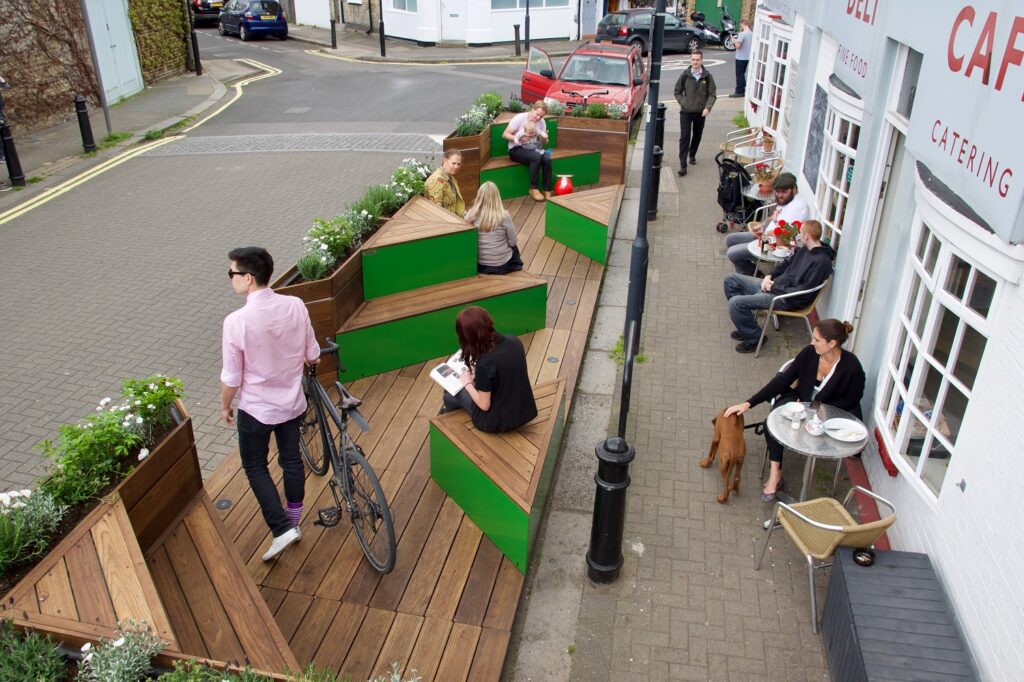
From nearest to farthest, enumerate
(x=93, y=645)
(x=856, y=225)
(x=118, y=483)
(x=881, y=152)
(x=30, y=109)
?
1. (x=93, y=645)
2. (x=118, y=483)
3. (x=881, y=152)
4. (x=856, y=225)
5. (x=30, y=109)

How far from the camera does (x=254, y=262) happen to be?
4445 mm

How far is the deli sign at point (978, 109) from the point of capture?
3.77m

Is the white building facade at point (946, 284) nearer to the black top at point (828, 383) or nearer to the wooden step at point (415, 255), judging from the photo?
the black top at point (828, 383)

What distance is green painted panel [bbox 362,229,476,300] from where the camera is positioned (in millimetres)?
7242

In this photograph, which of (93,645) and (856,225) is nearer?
(93,645)

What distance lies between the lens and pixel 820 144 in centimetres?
933

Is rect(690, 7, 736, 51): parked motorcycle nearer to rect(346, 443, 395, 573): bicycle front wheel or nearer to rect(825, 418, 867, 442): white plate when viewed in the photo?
rect(825, 418, 867, 442): white plate

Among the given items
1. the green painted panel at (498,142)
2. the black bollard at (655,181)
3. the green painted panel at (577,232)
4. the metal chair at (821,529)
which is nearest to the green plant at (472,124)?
the green painted panel at (498,142)

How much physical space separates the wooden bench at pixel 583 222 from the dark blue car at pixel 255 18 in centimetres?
2361

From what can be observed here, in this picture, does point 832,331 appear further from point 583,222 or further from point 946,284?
point 583,222

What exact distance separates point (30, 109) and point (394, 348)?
13177 mm

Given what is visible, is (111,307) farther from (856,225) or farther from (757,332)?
(856,225)

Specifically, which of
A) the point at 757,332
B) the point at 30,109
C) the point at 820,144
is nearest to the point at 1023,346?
the point at 757,332

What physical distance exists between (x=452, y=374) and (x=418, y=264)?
7.82 ft
